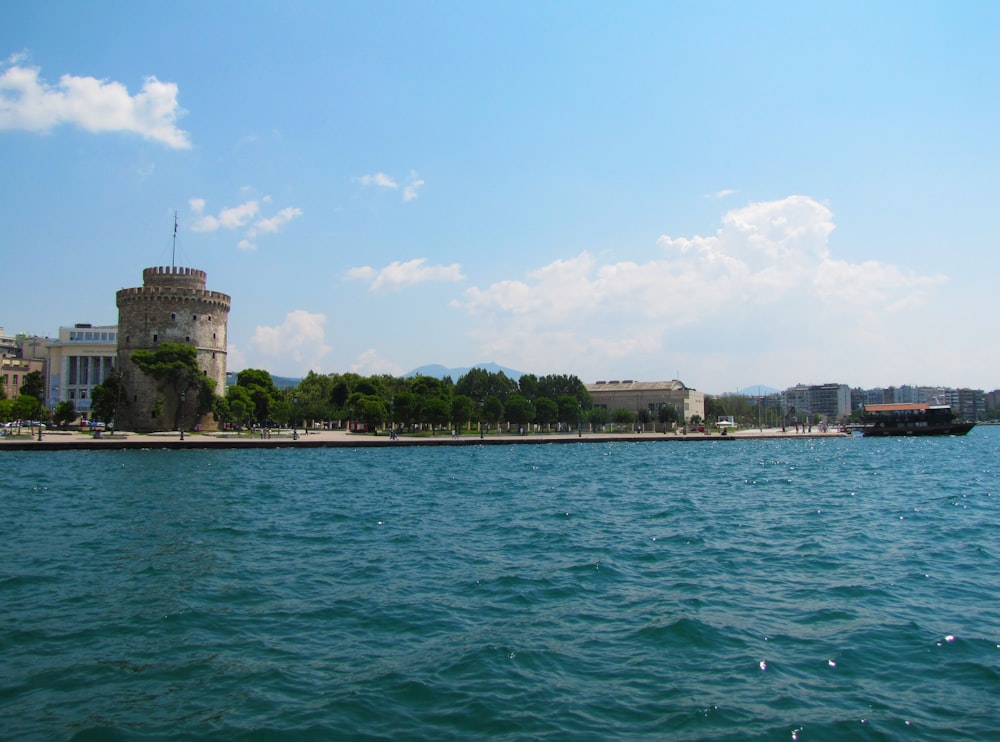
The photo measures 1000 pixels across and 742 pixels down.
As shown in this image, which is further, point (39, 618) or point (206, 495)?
point (206, 495)

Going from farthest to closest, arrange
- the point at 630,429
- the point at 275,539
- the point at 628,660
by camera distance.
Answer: the point at 630,429, the point at 275,539, the point at 628,660

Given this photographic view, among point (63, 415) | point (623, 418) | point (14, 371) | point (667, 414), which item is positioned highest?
point (14, 371)

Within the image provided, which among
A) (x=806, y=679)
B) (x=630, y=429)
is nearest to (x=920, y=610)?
(x=806, y=679)

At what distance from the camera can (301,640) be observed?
7926mm

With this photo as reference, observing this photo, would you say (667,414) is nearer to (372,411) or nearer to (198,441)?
(372,411)

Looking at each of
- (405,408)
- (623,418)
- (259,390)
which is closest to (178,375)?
(259,390)

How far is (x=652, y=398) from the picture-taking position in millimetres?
121875

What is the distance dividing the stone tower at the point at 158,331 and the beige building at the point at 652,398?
73.1 metres

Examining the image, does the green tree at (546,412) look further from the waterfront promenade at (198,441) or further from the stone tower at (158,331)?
the stone tower at (158,331)

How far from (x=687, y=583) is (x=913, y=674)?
147 inches

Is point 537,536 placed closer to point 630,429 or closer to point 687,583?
point 687,583

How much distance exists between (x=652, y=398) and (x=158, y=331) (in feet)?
272

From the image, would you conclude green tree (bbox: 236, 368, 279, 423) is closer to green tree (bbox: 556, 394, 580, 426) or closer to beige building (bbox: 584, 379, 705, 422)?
green tree (bbox: 556, 394, 580, 426)

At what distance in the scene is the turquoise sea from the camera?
6.07 metres
